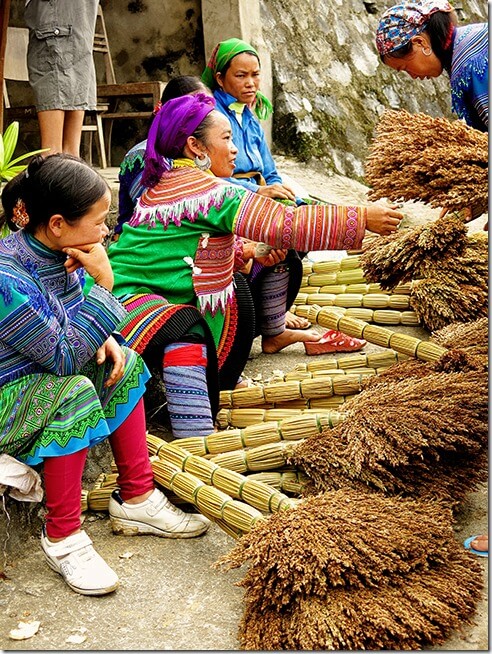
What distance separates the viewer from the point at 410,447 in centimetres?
282

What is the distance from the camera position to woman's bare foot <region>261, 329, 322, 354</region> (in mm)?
4605

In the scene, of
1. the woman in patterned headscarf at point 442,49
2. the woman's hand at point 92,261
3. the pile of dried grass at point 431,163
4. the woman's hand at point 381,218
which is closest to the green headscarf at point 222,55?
the woman in patterned headscarf at point 442,49

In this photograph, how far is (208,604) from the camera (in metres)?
2.56

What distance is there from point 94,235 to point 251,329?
125cm

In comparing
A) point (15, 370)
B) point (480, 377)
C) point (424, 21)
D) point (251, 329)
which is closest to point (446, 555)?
point (480, 377)

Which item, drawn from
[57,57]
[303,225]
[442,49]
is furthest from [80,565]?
[57,57]

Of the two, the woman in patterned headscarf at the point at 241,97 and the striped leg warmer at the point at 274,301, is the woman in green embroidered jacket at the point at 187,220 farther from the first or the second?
the woman in patterned headscarf at the point at 241,97

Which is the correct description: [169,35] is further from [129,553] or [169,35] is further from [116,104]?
[129,553]

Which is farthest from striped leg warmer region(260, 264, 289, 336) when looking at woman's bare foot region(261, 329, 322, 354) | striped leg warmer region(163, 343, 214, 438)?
striped leg warmer region(163, 343, 214, 438)

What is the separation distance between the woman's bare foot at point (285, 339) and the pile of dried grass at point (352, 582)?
213cm

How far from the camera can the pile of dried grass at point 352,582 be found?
2.23 meters

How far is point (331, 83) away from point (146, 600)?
615 centimetres

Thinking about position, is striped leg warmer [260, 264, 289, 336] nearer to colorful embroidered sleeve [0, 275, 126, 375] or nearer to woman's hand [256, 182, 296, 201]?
woman's hand [256, 182, 296, 201]

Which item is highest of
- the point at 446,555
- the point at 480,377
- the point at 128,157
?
the point at 128,157
